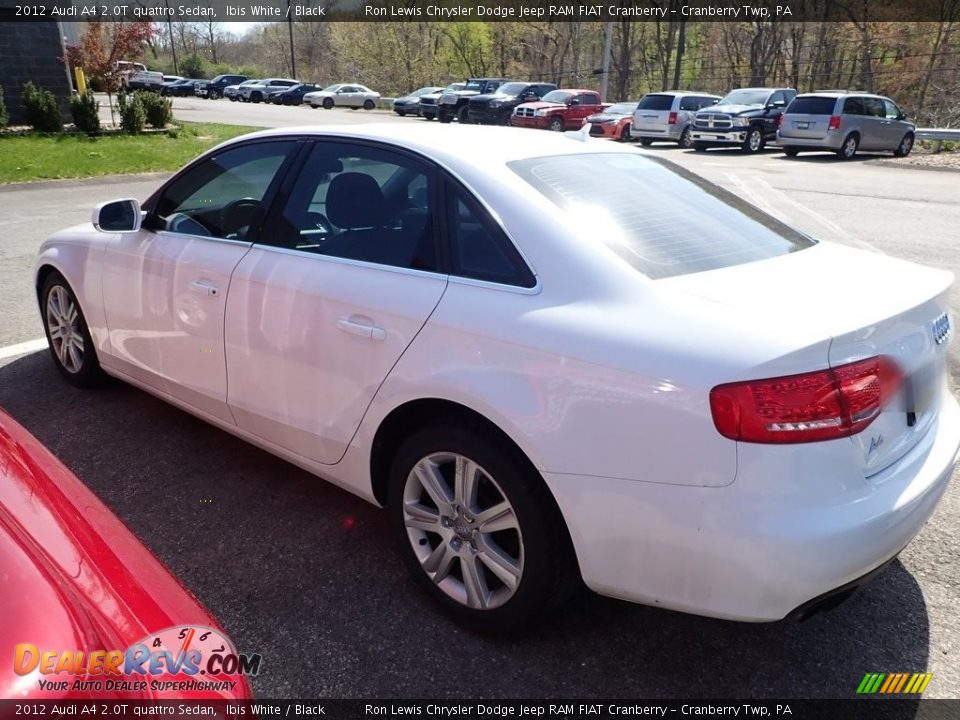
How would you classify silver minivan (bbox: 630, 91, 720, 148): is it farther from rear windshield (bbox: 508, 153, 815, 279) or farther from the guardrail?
rear windshield (bbox: 508, 153, 815, 279)

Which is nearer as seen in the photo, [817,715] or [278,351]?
[817,715]

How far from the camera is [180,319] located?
3.55 metres

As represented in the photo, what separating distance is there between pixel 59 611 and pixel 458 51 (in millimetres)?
68236

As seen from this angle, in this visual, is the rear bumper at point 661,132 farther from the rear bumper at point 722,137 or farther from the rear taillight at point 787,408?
the rear taillight at point 787,408

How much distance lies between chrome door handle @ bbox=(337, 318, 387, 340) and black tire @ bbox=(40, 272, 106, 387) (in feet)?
7.72

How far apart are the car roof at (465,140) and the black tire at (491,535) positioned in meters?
1.02

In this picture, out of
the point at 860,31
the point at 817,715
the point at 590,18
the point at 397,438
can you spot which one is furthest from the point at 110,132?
the point at 590,18

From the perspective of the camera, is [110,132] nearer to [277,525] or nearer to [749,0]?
[277,525]

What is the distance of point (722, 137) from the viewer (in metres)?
22.4

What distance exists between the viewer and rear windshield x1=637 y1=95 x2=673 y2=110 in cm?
2412

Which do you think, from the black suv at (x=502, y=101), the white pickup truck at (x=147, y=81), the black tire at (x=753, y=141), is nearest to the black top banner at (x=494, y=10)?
the white pickup truck at (x=147, y=81)

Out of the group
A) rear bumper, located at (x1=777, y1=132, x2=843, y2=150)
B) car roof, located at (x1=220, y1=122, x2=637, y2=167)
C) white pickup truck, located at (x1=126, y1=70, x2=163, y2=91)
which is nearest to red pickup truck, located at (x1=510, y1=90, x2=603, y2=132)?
rear bumper, located at (x1=777, y1=132, x2=843, y2=150)

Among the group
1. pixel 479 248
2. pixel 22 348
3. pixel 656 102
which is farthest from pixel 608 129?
pixel 479 248

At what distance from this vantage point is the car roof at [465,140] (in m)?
2.83
